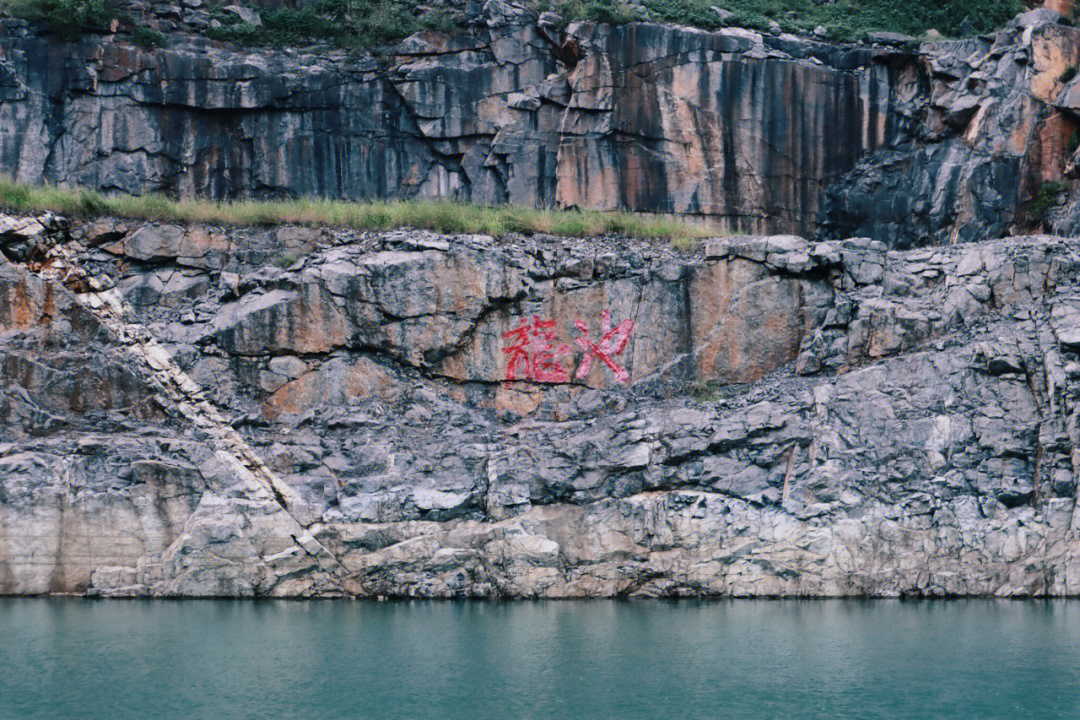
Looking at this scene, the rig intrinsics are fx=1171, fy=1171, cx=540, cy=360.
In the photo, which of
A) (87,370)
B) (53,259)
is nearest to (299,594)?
(87,370)

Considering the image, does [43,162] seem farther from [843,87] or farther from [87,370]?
[843,87]

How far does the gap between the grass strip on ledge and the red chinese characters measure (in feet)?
8.61

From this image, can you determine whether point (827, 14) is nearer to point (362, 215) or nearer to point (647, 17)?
point (647, 17)

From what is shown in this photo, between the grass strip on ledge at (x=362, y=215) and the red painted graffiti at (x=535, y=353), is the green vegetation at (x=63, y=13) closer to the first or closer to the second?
the grass strip on ledge at (x=362, y=215)

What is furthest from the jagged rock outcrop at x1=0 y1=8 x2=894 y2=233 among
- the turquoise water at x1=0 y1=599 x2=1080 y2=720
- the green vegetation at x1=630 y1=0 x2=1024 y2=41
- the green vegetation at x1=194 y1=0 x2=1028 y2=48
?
the turquoise water at x1=0 y1=599 x2=1080 y2=720

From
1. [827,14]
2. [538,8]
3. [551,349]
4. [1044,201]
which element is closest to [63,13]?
[538,8]

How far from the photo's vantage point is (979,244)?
26203 mm

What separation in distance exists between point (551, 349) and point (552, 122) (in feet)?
25.9

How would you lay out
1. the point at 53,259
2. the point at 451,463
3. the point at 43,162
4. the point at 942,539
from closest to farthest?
the point at 942,539 → the point at 451,463 → the point at 53,259 → the point at 43,162

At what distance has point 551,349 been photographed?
25828 millimetres

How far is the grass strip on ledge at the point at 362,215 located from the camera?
26891mm

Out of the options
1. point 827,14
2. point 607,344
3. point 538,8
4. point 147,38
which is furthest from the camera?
point 827,14

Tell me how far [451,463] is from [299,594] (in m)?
3.93

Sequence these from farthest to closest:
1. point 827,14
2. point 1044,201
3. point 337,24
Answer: point 827,14, point 337,24, point 1044,201
